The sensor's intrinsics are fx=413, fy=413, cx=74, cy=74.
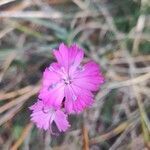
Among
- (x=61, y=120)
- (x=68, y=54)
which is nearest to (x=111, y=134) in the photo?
(x=61, y=120)

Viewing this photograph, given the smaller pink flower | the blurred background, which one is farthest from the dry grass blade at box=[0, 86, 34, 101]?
the smaller pink flower

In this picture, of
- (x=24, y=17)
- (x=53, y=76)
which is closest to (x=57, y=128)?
(x=53, y=76)

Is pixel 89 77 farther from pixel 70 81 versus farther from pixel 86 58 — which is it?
pixel 86 58

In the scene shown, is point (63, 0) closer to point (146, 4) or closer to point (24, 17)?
point (24, 17)

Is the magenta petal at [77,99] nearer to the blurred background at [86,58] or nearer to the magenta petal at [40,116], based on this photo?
the magenta petal at [40,116]

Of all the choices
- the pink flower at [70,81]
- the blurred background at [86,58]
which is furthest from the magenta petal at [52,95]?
the blurred background at [86,58]
